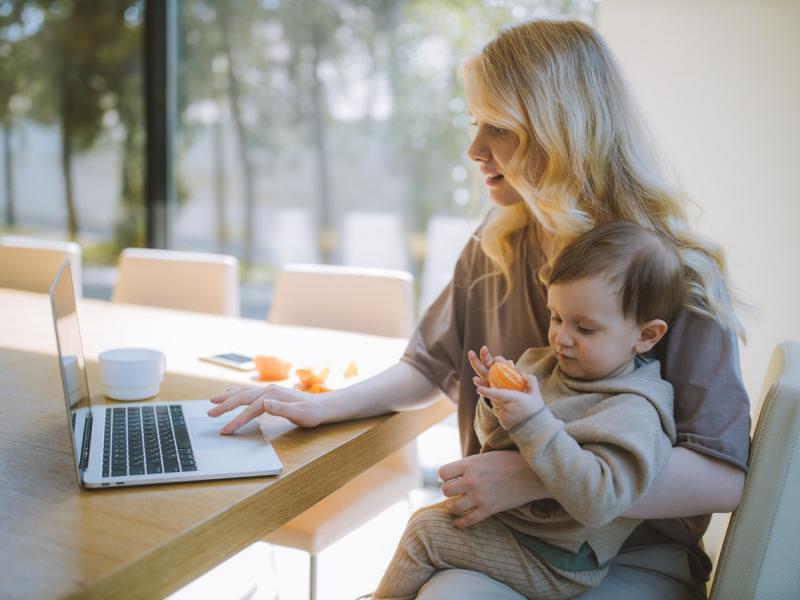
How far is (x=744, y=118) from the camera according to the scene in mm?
2523

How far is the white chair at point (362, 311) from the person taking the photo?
1.86 m

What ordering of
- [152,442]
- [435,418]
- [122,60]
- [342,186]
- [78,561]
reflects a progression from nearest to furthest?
[78,561] → [152,442] → [435,418] → [342,186] → [122,60]

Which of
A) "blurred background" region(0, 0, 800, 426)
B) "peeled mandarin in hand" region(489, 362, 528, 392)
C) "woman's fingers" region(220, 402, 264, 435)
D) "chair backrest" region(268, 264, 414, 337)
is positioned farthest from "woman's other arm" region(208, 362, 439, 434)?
"blurred background" region(0, 0, 800, 426)

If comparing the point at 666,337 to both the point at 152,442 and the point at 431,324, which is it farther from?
the point at 152,442

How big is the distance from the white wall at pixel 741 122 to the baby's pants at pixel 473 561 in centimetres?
159

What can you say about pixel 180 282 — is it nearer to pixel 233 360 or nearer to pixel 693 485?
pixel 233 360

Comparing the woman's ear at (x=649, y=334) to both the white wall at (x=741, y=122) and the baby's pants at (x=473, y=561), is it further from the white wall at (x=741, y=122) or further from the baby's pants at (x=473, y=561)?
the white wall at (x=741, y=122)

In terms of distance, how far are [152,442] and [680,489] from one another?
800mm

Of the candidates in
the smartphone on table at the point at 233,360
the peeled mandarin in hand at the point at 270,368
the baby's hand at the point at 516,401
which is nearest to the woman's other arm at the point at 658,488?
the baby's hand at the point at 516,401

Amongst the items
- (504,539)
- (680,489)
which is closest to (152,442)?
(504,539)

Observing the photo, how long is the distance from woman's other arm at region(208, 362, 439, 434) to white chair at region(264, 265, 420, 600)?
15.4 inches

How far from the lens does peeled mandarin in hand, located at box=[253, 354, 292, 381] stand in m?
1.69

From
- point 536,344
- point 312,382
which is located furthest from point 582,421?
point 312,382

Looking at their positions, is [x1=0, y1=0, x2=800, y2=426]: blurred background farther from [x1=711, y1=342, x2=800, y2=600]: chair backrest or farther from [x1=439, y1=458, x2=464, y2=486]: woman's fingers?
[x1=439, y1=458, x2=464, y2=486]: woman's fingers
